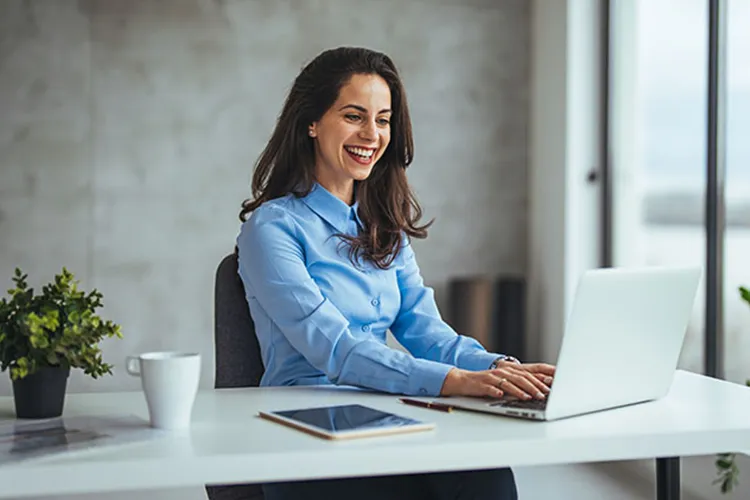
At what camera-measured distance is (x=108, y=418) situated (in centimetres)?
134

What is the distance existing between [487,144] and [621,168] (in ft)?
2.42

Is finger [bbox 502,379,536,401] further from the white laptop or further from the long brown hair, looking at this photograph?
the long brown hair

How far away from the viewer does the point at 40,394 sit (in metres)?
1.36

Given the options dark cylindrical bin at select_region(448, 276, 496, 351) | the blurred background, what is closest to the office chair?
the blurred background

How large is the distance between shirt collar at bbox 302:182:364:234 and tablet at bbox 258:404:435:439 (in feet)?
2.12

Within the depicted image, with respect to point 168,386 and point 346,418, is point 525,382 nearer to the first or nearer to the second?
point 346,418

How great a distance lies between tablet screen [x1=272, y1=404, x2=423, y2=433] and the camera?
1210 mm

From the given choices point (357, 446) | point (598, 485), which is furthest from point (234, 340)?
point (598, 485)

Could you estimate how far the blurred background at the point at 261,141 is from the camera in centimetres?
446

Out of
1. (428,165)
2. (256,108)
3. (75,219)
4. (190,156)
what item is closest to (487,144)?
(428,165)

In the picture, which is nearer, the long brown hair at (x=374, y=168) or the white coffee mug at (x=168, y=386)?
the white coffee mug at (x=168, y=386)

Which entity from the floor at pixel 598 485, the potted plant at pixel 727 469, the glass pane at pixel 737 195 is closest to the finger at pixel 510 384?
the potted plant at pixel 727 469

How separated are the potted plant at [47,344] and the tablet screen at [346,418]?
293 mm

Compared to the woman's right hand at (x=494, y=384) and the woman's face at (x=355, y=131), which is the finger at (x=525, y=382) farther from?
the woman's face at (x=355, y=131)
